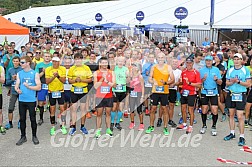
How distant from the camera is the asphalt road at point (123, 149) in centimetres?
529

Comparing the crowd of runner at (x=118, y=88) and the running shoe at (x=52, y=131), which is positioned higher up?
the crowd of runner at (x=118, y=88)

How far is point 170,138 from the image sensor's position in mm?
6594

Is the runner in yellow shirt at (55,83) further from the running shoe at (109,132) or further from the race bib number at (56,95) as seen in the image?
the running shoe at (109,132)

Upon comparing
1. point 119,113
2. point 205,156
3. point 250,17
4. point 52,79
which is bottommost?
point 205,156

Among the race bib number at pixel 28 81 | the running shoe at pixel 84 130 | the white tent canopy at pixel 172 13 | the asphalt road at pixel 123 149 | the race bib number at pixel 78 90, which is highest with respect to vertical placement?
the white tent canopy at pixel 172 13

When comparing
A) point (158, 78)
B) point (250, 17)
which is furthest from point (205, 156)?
point (250, 17)

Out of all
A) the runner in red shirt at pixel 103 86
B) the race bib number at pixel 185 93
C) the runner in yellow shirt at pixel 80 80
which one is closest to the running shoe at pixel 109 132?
the runner in red shirt at pixel 103 86

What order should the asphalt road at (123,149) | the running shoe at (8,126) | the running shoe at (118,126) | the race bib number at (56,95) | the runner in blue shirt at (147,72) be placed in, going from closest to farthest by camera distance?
the asphalt road at (123,149)
the race bib number at (56,95)
the running shoe at (8,126)
the running shoe at (118,126)
the runner in blue shirt at (147,72)

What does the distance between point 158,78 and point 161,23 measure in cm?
1176

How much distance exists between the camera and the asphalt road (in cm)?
529

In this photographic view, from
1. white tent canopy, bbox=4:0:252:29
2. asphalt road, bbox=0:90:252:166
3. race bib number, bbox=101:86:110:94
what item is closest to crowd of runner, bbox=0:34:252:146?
race bib number, bbox=101:86:110:94

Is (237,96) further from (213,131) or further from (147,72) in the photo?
(147,72)

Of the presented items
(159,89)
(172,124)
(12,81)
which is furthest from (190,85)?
(12,81)

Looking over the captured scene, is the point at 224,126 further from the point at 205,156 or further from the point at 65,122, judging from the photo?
the point at 65,122
